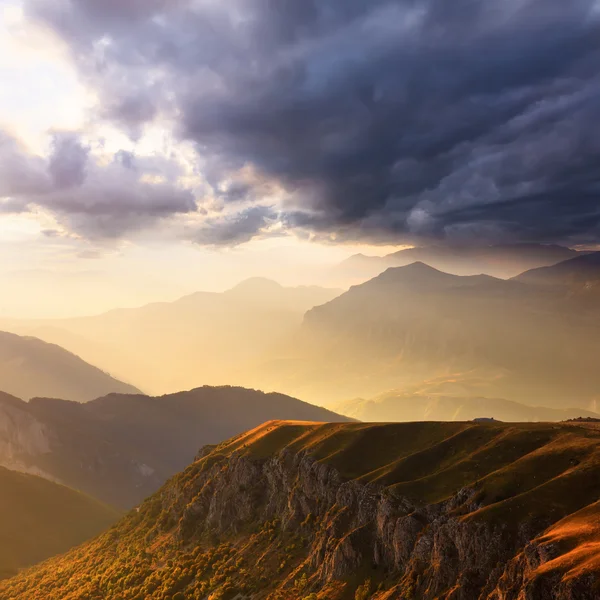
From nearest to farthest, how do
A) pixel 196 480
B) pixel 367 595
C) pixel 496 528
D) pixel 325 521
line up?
pixel 496 528 → pixel 367 595 → pixel 325 521 → pixel 196 480

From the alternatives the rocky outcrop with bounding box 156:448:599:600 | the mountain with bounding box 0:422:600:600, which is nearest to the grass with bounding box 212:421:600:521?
the mountain with bounding box 0:422:600:600

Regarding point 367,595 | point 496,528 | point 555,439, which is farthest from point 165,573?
point 555,439

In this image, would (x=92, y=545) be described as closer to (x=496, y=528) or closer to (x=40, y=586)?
(x=40, y=586)

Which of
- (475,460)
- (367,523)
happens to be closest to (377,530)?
(367,523)

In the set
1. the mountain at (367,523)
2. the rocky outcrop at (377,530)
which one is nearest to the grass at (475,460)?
the mountain at (367,523)

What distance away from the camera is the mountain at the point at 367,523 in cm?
5728

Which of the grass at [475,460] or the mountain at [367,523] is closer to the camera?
the mountain at [367,523]

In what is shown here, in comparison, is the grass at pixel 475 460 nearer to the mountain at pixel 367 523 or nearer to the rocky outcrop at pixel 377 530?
the mountain at pixel 367 523

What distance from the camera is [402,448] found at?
101 metres

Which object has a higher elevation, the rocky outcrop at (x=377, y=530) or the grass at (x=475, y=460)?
the grass at (x=475, y=460)

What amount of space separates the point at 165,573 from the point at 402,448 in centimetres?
5979

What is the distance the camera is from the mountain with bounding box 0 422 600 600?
57.3m

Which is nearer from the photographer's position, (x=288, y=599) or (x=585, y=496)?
(x=585, y=496)

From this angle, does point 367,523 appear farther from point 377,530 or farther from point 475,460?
point 475,460
